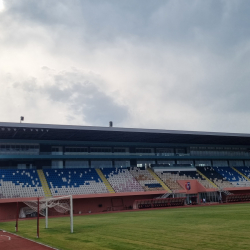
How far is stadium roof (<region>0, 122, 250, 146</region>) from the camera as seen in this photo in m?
43.4

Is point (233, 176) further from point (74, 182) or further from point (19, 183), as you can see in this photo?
point (19, 183)

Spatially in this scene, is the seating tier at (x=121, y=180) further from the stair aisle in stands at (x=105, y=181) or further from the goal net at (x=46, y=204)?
the goal net at (x=46, y=204)

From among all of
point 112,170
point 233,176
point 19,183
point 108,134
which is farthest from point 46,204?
point 233,176

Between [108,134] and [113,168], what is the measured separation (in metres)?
8.21

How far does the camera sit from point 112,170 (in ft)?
177

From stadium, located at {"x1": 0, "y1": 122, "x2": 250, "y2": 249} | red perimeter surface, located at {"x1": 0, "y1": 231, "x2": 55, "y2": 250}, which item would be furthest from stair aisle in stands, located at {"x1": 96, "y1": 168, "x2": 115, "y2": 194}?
red perimeter surface, located at {"x1": 0, "y1": 231, "x2": 55, "y2": 250}

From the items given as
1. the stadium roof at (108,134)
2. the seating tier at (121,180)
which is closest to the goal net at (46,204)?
the seating tier at (121,180)

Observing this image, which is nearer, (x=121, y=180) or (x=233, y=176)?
(x=121, y=180)

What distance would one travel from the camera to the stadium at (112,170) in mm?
43469

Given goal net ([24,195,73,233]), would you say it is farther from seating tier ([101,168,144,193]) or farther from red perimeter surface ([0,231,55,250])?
seating tier ([101,168,144,193])

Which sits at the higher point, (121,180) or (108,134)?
(108,134)

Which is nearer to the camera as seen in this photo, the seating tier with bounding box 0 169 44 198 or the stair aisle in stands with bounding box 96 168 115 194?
the seating tier with bounding box 0 169 44 198

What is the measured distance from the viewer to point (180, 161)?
6144 centimetres

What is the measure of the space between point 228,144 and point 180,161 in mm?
12677
